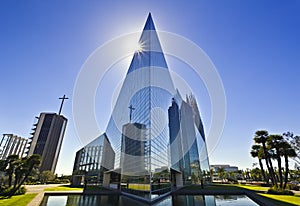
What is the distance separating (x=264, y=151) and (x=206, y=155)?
3649cm

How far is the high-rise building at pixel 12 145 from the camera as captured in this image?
249ft

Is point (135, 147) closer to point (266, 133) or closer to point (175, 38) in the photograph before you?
point (175, 38)

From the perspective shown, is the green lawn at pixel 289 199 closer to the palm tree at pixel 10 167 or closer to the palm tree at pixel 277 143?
the palm tree at pixel 277 143

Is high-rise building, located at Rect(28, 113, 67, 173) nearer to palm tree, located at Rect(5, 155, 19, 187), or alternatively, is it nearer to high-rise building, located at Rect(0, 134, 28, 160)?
high-rise building, located at Rect(0, 134, 28, 160)

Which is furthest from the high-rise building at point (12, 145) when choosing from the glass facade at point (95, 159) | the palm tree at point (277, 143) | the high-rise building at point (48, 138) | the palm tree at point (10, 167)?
the palm tree at point (277, 143)

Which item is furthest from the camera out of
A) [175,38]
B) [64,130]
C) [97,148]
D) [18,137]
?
[64,130]

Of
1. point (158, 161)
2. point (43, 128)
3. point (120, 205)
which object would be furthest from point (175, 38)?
point (43, 128)

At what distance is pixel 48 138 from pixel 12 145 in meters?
16.6

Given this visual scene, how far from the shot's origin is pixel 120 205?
43.8ft

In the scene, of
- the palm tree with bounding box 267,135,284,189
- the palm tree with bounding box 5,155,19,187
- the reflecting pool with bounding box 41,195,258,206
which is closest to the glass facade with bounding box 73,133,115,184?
the palm tree with bounding box 5,155,19,187

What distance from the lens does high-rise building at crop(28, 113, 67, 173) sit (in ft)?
266

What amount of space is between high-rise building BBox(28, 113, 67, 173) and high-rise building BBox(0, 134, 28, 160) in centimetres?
736

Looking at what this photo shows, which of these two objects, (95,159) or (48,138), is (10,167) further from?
(48,138)

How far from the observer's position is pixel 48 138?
3346 inches
